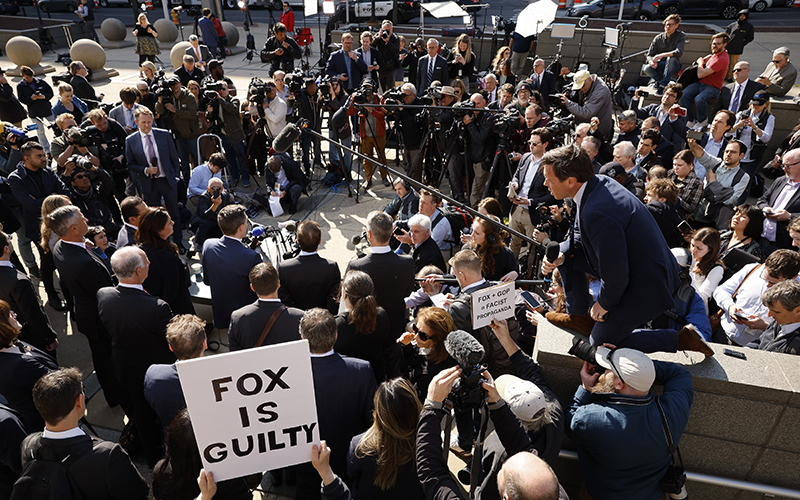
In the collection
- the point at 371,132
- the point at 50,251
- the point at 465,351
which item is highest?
the point at 465,351

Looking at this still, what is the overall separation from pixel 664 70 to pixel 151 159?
33.2 ft

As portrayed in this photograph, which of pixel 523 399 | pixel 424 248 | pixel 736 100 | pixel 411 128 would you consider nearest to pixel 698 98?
pixel 736 100

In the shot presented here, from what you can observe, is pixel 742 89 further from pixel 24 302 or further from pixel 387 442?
pixel 24 302

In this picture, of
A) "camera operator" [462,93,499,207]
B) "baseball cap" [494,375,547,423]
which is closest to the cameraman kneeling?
"baseball cap" [494,375,547,423]

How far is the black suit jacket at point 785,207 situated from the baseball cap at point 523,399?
12.6 ft

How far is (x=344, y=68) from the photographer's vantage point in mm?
11227

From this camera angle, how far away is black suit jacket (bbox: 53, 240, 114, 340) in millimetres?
4285

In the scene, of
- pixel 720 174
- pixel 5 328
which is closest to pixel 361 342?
pixel 5 328

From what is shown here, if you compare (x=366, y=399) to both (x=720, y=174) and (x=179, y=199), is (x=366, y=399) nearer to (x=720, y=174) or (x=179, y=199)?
(x=720, y=174)

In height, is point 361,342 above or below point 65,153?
below

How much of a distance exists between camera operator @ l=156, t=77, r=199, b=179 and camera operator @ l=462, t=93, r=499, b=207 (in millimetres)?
4391

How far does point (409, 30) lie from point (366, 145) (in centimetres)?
933

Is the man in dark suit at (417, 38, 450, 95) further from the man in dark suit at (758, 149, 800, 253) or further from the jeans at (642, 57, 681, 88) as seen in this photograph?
the man in dark suit at (758, 149, 800, 253)

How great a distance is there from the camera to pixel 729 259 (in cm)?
487
